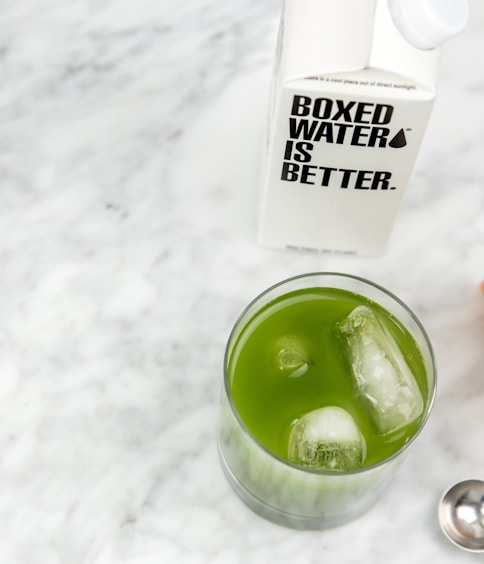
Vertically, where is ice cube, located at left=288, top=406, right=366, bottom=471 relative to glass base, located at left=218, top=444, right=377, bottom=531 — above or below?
above

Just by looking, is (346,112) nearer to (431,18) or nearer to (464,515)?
(431,18)

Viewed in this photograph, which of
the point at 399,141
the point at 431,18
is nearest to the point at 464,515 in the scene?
the point at 399,141

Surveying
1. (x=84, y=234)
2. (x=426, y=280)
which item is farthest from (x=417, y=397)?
(x=84, y=234)

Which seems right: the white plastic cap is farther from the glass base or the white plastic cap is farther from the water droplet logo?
the glass base

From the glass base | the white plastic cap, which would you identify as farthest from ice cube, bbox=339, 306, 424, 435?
the white plastic cap

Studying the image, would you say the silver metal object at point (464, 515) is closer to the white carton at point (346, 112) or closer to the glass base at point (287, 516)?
the glass base at point (287, 516)
